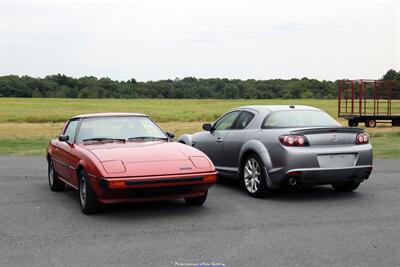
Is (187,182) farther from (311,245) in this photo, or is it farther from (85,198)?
(311,245)

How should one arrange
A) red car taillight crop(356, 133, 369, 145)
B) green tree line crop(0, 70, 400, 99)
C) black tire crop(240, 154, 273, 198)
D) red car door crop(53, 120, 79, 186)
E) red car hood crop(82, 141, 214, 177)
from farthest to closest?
green tree line crop(0, 70, 400, 99)
red car taillight crop(356, 133, 369, 145)
black tire crop(240, 154, 273, 198)
red car door crop(53, 120, 79, 186)
red car hood crop(82, 141, 214, 177)

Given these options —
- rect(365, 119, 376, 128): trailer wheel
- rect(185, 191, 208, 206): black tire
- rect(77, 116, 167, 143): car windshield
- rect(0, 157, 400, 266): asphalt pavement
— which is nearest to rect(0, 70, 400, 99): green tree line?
rect(365, 119, 376, 128): trailer wheel

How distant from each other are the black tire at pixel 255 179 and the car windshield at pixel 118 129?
1.42 m

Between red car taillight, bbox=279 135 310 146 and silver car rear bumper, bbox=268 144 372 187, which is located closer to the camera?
silver car rear bumper, bbox=268 144 372 187

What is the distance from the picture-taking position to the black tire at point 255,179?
28.4ft

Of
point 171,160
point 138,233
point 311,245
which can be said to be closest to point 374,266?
point 311,245

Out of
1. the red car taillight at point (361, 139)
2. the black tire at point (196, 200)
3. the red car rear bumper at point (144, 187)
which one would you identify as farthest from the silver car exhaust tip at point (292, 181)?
the red car rear bumper at point (144, 187)

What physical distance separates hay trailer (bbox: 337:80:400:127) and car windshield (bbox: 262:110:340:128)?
80.4ft

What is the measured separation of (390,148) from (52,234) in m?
13.8

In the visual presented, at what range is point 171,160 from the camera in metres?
7.43

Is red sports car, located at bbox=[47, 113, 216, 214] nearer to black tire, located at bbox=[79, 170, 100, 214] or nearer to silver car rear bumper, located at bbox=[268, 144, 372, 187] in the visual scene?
black tire, located at bbox=[79, 170, 100, 214]

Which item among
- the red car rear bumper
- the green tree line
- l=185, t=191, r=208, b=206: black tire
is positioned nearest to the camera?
the red car rear bumper

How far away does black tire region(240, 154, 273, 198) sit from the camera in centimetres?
864

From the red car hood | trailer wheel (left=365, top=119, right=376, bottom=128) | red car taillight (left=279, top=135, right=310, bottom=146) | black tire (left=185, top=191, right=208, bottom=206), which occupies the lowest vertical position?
trailer wheel (left=365, top=119, right=376, bottom=128)
